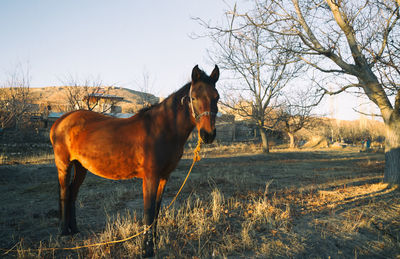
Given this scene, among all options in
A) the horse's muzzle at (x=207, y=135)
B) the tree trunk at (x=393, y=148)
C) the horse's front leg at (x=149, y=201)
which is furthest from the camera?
the tree trunk at (x=393, y=148)

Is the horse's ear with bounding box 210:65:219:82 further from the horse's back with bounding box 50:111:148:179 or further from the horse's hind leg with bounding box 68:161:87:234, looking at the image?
the horse's hind leg with bounding box 68:161:87:234

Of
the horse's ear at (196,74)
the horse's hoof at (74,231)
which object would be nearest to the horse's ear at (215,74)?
the horse's ear at (196,74)

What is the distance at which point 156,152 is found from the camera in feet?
9.94

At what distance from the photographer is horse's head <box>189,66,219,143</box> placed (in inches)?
103

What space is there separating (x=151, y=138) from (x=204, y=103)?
0.94 m

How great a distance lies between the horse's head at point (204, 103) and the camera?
8.58 feet

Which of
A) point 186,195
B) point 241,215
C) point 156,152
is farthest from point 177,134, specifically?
point 186,195

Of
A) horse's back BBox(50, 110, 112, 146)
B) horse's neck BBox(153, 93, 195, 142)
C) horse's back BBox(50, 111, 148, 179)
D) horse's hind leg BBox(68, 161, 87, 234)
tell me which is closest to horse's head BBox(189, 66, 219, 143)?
horse's neck BBox(153, 93, 195, 142)

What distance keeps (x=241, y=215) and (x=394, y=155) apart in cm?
627

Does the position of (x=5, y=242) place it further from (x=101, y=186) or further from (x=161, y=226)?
(x=101, y=186)

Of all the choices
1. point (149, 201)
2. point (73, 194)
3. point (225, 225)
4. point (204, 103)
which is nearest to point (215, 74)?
point (204, 103)

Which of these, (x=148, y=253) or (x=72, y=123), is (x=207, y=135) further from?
(x=72, y=123)

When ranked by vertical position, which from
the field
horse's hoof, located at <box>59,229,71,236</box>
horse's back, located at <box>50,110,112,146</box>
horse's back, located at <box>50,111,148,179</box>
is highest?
horse's back, located at <box>50,110,112,146</box>

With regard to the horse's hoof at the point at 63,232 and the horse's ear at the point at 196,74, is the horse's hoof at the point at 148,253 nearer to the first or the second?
the horse's hoof at the point at 63,232
